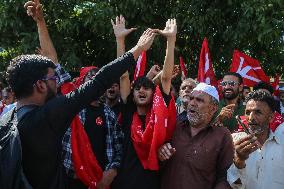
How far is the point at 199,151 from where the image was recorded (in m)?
3.27

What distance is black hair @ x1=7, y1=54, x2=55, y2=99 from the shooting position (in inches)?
98.0

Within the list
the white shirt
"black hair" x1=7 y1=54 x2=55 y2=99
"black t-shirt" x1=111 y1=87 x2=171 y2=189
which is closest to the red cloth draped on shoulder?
"black t-shirt" x1=111 y1=87 x2=171 y2=189

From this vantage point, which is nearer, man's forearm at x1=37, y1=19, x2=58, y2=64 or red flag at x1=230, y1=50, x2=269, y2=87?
man's forearm at x1=37, y1=19, x2=58, y2=64

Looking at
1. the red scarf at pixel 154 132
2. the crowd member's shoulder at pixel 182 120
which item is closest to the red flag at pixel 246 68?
the crowd member's shoulder at pixel 182 120

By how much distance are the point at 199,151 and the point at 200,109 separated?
347 millimetres

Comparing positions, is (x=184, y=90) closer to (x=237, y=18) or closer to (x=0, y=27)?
(x=237, y=18)

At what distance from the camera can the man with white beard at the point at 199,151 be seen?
324 centimetres

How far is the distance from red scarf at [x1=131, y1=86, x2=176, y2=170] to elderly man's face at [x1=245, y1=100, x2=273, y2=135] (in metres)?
0.62

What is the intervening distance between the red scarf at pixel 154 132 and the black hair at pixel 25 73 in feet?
4.04

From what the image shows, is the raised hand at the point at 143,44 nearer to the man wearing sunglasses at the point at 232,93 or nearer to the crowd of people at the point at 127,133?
the crowd of people at the point at 127,133

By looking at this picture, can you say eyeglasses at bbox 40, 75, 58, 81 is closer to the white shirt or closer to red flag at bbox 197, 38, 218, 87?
the white shirt

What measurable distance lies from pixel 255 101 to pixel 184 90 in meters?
1.27

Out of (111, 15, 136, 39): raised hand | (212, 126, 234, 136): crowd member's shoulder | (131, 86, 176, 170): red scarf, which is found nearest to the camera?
(212, 126, 234, 136): crowd member's shoulder

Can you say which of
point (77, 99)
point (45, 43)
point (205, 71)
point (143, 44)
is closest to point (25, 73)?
point (77, 99)
